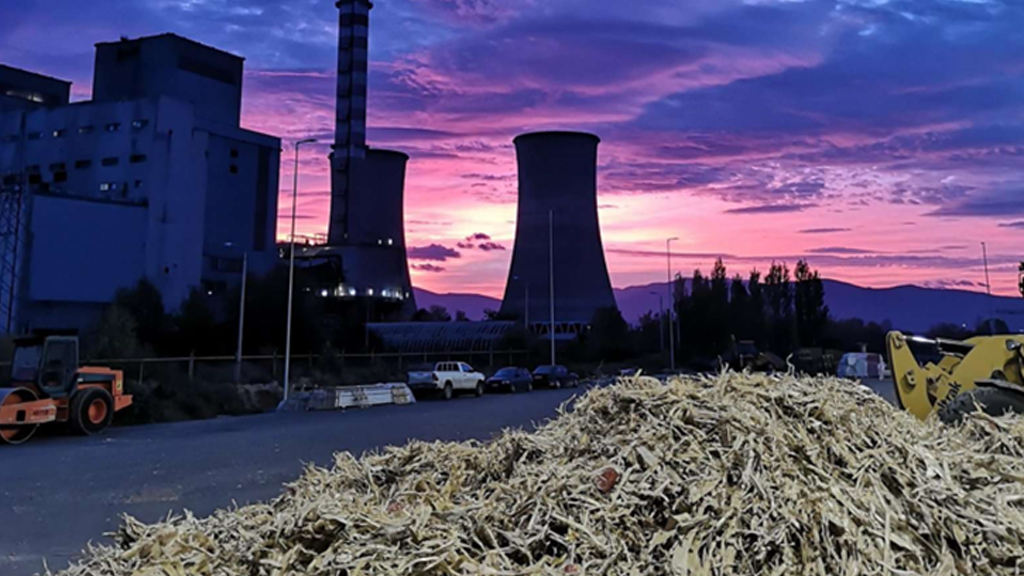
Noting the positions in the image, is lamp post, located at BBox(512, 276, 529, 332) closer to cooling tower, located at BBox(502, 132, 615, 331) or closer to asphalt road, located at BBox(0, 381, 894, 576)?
cooling tower, located at BBox(502, 132, 615, 331)

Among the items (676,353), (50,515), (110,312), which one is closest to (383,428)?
(50,515)

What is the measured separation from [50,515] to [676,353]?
51.8 m

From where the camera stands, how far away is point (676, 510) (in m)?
2.36

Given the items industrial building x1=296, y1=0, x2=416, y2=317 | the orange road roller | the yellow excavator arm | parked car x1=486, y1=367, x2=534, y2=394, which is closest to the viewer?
the yellow excavator arm

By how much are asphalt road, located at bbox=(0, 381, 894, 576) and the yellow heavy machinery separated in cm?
434

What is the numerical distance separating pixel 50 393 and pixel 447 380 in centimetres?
1453

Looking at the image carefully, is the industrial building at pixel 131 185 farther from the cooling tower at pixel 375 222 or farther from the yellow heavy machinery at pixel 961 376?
the yellow heavy machinery at pixel 961 376

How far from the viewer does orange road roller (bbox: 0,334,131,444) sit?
14.4m

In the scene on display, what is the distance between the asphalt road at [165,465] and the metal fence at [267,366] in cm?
758

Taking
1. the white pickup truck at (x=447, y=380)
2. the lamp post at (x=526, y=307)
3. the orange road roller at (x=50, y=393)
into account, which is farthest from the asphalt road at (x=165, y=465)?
the lamp post at (x=526, y=307)

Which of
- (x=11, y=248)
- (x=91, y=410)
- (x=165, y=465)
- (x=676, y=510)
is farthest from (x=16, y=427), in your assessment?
(x=11, y=248)

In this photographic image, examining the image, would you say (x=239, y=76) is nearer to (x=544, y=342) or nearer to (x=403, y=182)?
(x=403, y=182)

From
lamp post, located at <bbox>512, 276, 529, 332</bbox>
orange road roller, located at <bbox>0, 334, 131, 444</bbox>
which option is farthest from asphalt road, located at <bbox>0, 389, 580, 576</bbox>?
lamp post, located at <bbox>512, 276, 529, 332</bbox>

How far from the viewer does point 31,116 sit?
4812 cm
